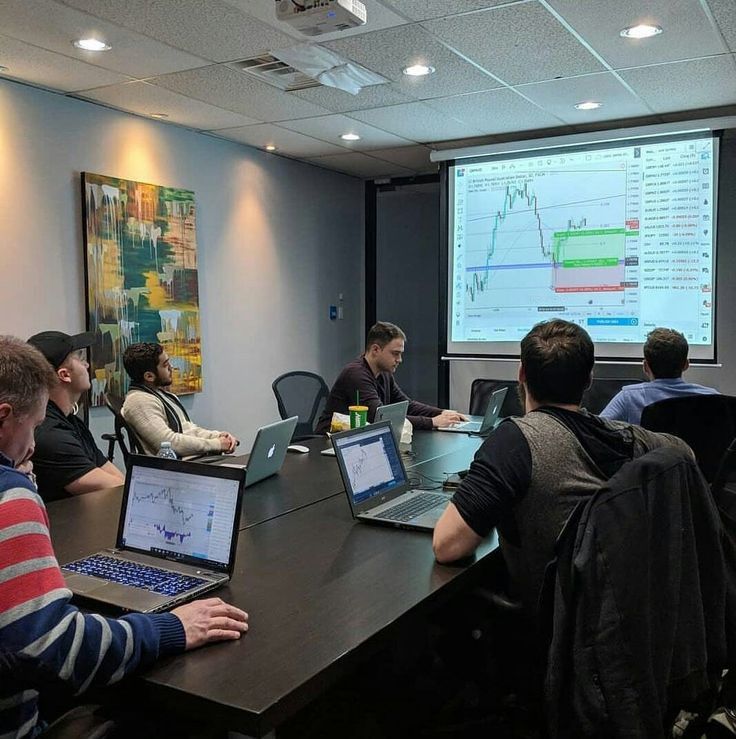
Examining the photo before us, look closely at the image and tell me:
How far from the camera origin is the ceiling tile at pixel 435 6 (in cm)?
288

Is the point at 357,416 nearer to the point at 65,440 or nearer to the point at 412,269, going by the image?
the point at 65,440

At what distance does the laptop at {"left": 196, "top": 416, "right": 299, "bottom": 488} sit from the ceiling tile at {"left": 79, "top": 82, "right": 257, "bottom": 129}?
2235 mm

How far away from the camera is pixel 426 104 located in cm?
437

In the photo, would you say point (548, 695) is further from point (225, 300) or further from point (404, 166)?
point (404, 166)

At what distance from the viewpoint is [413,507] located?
2.27 meters

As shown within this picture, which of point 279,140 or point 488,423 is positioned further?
point 279,140

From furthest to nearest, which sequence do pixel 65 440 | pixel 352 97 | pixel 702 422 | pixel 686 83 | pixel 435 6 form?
pixel 352 97 → pixel 686 83 → pixel 435 6 → pixel 702 422 → pixel 65 440

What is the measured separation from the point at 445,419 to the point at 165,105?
2.34m

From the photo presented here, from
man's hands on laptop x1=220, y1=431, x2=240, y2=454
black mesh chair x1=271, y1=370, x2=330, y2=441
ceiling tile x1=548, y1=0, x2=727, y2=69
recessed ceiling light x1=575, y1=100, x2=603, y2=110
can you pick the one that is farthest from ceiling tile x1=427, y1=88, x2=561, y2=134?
man's hands on laptop x1=220, y1=431, x2=240, y2=454

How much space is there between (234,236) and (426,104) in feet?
5.45

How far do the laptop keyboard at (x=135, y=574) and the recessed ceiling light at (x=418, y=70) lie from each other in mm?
2792

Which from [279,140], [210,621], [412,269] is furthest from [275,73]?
[412,269]

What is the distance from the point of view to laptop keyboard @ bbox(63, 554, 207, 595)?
1.56 m

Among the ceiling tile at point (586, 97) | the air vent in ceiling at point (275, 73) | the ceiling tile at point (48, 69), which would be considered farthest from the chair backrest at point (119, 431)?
the ceiling tile at point (586, 97)
